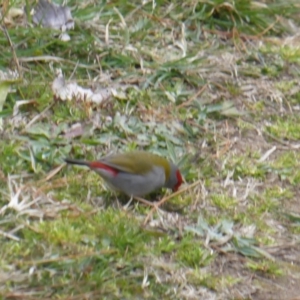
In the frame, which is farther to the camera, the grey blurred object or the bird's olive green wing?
the grey blurred object

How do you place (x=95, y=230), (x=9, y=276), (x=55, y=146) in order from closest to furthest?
(x=9, y=276)
(x=95, y=230)
(x=55, y=146)

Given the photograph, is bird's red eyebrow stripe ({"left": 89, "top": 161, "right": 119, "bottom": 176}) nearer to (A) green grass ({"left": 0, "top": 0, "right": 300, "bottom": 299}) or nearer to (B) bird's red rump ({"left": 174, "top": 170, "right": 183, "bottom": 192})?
(A) green grass ({"left": 0, "top": 0, "right": 300, "bottom": 299})

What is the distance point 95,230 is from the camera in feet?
13.4

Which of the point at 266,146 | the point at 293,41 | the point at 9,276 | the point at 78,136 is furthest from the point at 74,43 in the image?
the point at 9,276

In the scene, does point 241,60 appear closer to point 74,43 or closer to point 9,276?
point 74,43

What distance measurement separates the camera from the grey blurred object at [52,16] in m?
5.71

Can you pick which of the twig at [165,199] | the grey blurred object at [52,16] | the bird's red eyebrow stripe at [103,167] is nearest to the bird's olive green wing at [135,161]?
the bird's red eyebrow stripe at [103,167]

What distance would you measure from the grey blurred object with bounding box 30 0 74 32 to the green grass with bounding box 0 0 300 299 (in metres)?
0.10

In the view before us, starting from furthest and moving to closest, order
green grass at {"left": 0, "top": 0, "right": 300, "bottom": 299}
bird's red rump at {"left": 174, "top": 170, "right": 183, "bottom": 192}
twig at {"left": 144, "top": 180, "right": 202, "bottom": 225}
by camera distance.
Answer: bird's red rump at {"left": 174, "top": 170, "right": 183, "bottom": 192}
twig at {"left": 144, "top": 180, "right": 202, "bottom": 225}
green grass at {"left": 0, "top": 0, "right": 300, "bottom": 299}

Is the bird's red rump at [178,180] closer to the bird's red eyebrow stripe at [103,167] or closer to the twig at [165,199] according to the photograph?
the twig at [165,199]

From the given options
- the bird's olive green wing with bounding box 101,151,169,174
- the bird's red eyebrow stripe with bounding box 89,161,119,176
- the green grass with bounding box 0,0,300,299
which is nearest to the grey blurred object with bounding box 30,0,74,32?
the green grass with bounding box 0,0,300,299

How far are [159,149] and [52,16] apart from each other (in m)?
1.35

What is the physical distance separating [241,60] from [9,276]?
305cm

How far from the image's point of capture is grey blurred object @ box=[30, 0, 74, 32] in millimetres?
5711
